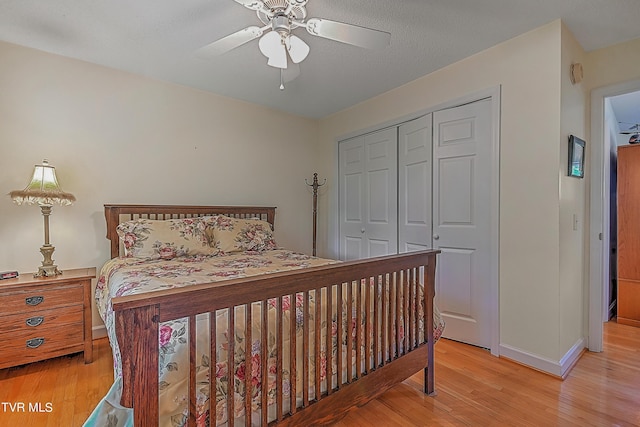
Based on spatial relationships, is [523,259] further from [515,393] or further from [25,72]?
[25,72]

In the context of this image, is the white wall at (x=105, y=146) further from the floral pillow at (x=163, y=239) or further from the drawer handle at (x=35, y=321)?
the drawer handle at (x=35, y=321)

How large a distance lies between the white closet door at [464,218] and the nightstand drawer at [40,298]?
114 inches

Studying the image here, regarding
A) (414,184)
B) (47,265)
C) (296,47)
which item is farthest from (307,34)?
(47,265)

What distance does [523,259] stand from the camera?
218cm

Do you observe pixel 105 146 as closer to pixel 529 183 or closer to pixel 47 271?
pixel 47 271

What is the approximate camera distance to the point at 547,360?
2047 mm

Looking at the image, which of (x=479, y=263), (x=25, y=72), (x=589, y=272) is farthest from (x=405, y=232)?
(x=25, y=72)

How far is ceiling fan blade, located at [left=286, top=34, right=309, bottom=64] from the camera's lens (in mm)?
1613

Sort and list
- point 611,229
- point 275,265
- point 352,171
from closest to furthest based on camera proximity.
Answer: point 275,265, point 611,229, point 352,171

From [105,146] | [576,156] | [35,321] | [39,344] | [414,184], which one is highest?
[105,146]

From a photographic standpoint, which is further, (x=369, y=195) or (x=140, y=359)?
(x=369, y=195)

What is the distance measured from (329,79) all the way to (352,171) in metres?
1.15

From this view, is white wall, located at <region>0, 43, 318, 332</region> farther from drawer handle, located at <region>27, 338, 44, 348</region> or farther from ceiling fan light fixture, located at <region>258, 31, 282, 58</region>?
ceiling fan light fixture, located at <region>258, 31, 282, 58</region>

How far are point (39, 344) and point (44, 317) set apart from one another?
18 centimetres
